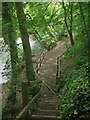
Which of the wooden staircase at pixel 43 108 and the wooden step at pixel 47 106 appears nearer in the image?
the wooden staircase at pixel 43 108

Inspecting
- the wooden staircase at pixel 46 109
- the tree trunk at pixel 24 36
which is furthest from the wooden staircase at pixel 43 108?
the tree trunk at pixel 24 36

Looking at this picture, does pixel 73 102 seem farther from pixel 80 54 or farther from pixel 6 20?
pixel 80 54

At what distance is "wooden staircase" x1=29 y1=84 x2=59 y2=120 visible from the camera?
8.00 meters

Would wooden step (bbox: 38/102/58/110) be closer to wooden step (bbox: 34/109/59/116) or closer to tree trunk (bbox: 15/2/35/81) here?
wooden step (bbox: 34/109/59/116)

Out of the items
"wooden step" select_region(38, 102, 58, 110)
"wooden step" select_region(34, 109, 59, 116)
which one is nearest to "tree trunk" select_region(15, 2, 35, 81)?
"wooden step" select_region(38, 102, 58, 110)

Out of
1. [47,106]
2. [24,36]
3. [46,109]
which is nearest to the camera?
[46,109]

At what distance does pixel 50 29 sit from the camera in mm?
31953

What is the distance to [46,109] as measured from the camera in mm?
9656

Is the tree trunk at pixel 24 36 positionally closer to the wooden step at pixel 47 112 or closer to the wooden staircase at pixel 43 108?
the wooden staircase at pixel 43 108

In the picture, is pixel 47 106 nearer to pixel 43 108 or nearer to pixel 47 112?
pixel 43 108

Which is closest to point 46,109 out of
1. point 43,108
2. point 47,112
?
point 43,108

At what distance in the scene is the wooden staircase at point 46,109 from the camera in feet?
26.3

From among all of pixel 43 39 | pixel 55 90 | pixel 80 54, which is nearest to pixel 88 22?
pixel 80 54

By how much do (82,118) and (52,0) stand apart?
16162 mm
